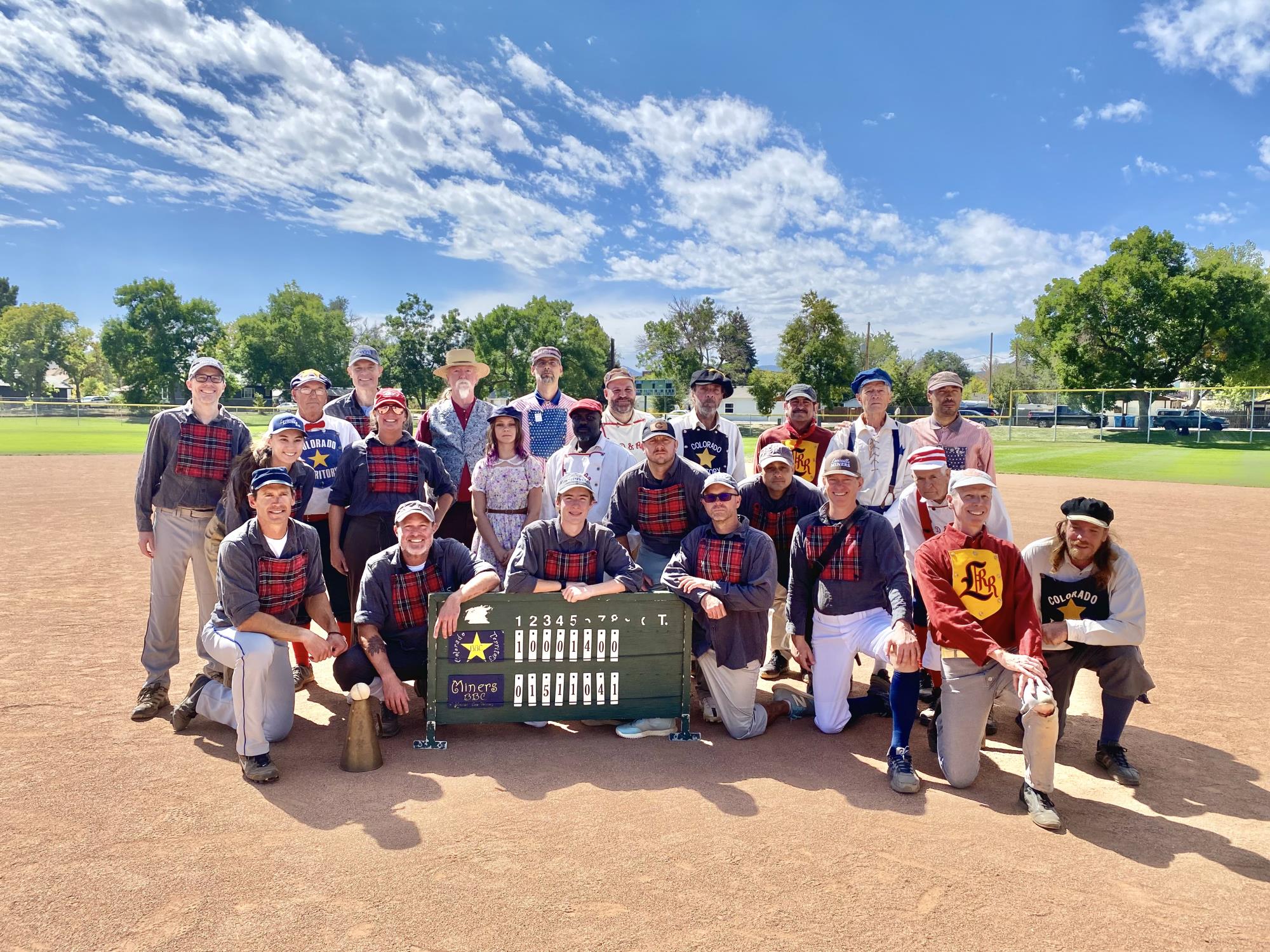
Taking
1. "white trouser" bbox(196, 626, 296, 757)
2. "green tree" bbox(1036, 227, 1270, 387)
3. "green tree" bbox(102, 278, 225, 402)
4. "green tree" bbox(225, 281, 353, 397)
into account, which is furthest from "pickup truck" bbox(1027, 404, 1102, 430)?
"green tree" bbox(102, 278, 225, 402)

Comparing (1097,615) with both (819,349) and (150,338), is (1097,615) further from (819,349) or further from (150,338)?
(150,338)

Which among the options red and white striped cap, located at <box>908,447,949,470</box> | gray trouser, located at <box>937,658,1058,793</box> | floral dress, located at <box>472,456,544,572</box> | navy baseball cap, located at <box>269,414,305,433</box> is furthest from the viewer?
floral dress, located at <box>472,456,544,572</box>

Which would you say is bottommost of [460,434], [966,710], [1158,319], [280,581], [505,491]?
[966,710]

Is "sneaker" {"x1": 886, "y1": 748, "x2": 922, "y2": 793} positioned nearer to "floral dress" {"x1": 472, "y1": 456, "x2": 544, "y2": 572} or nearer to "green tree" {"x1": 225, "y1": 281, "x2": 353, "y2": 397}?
"floral dress" {"x1": 472, "y1": 456, "x2": 544, "y2": 572}

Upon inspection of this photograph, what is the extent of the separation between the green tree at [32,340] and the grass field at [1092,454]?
52.8 m

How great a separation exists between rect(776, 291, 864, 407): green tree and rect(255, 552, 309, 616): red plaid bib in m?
37.7

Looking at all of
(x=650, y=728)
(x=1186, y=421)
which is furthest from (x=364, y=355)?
(x=1186, y=421)

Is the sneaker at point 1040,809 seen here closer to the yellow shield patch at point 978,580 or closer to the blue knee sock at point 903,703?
the blue knee sock at point 903,703

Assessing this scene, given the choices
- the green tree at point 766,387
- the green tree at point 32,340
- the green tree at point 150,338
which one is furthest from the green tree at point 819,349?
the green tree at point 32,340

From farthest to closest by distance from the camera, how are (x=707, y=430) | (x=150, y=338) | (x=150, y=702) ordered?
(x=150, y=338)
(x=707, y=430)
(x=150, y=702)

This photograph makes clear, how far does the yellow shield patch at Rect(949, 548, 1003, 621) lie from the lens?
431cm

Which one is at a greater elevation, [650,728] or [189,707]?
[189,707]

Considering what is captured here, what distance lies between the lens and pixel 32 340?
8294 cm

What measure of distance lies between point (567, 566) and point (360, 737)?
1.57 meters
